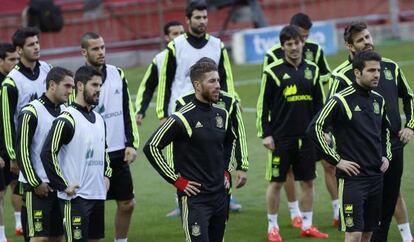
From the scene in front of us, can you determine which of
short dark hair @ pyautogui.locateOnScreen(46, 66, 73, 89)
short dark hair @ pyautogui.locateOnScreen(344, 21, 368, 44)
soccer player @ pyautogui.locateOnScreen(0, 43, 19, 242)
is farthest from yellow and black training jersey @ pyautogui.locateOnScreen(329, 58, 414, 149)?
soccer player @ pyautogui.locateOnScreen(0, 43, 19, 242)

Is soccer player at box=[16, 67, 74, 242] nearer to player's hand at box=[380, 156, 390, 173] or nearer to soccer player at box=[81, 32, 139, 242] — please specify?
soccer player at box=[81, 32, 139, 242]

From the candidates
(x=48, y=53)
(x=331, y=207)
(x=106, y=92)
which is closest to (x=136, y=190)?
(x=331, y=207)

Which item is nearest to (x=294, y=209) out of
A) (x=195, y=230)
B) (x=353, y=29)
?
(x=353, y=29)

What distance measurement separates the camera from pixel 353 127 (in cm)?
1009

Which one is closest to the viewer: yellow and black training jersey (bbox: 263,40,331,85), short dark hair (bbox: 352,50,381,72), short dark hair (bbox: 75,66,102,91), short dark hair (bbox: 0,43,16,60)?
short dark hair (bbox: 75,66,102,91)

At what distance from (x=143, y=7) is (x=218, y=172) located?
2251 cm

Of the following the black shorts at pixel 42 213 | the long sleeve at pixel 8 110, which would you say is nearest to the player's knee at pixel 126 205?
the long sleeve at pixel 8 110

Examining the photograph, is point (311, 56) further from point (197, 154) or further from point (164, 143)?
point (164, 143)

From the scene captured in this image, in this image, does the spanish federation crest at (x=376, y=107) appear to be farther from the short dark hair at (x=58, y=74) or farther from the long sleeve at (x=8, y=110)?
the long sleeve at (x=8, y=110)

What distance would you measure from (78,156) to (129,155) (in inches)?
65.1

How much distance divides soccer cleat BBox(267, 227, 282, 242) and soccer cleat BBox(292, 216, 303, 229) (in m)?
0.56

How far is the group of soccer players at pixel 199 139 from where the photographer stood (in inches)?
379

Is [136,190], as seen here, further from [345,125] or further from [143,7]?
[143,7]

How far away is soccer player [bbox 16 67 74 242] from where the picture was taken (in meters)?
10.1
